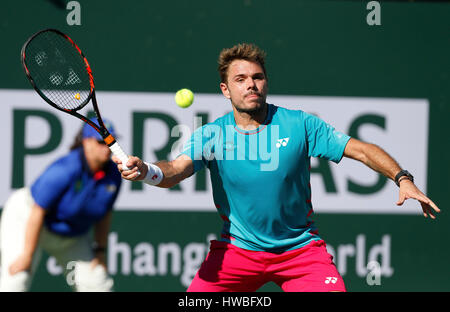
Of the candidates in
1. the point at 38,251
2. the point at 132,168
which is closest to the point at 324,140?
the point at 132,168

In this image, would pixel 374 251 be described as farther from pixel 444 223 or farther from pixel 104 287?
pixel 104 287

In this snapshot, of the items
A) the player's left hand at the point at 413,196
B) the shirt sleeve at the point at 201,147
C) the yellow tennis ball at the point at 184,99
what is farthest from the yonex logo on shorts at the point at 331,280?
the yellow tennis ball at the point at 184,99

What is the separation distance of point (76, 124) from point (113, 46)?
69 centimetres

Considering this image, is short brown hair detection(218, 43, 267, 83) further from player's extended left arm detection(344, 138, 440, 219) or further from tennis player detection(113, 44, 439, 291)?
player's extended left arm detection(344, 138, 440, 219)

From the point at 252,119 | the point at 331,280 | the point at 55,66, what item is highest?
the point at 55,66

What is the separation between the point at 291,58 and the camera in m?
4.94

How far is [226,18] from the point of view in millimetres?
4875

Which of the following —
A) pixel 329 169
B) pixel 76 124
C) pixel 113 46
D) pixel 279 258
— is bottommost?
pixel 279 258

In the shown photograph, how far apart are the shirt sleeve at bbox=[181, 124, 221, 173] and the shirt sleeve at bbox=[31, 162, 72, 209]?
1120 millimetres

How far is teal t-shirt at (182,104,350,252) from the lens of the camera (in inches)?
128

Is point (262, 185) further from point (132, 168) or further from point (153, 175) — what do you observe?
point (132, 168)

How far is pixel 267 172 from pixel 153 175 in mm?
677

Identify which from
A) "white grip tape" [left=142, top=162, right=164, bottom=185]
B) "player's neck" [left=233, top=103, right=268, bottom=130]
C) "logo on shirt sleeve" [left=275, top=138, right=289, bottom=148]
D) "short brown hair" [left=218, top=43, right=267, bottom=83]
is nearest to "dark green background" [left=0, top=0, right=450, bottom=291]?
"short brown hair" [left=218, top=43, right=267, bottom=83]

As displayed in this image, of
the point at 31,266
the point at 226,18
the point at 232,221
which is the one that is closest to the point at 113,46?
the point at 226,18
